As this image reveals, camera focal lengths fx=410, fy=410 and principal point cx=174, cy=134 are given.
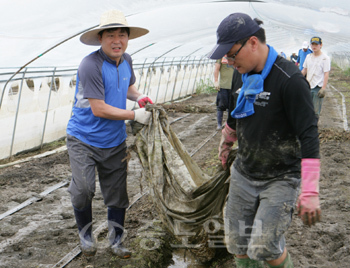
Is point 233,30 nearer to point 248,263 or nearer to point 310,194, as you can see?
point 310,194

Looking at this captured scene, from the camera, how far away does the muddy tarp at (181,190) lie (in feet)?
9.53

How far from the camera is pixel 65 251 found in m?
3.48

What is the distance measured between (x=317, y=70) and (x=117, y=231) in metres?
5.09

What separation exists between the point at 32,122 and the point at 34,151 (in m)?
0.54

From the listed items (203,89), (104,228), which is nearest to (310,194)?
(104,228)

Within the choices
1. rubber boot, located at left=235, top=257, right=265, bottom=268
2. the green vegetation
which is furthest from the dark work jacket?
the green vegetation

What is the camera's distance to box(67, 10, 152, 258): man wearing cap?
9.55 ft

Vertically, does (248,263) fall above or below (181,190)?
below

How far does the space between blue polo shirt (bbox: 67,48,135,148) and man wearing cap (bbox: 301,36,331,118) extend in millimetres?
4813

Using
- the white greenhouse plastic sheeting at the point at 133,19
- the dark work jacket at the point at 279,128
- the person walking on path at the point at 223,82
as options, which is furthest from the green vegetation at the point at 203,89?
the dark work jacket at the point at 279,128

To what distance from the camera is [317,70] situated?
7.03m

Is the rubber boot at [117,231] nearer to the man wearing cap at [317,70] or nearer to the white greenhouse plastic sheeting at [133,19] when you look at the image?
the white greenhouse plastic sheeting at [133,19]

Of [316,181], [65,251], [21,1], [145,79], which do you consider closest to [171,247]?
[65,251]

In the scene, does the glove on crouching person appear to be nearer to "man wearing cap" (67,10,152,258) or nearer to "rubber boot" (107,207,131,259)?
"man wearing cap" (67,10,152,258)
